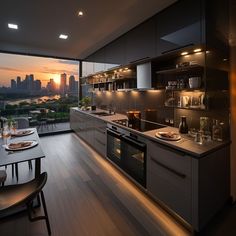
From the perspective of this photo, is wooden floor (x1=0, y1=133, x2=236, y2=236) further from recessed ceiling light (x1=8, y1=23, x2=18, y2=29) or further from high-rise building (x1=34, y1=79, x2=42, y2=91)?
high-rise building (x1=34, y1=79, x2=42, y2=91)

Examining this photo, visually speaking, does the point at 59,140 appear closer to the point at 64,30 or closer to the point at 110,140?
the point at 110,140

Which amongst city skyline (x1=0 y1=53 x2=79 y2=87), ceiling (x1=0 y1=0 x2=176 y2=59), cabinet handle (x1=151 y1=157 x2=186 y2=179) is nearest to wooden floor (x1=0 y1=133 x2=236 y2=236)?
cabinet handle (x1=151 y1=157 x2=186 y2=179)

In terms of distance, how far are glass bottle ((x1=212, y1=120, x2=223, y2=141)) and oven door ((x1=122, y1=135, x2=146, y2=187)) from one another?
0.85 m

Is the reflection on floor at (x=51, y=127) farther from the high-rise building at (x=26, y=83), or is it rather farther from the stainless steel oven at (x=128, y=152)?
the stainless steel oven at (x=128, y=152)

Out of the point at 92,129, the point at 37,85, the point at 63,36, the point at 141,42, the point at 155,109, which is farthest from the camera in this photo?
the point at 37,85

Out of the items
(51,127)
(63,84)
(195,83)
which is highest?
(63,84)

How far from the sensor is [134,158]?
250 cm

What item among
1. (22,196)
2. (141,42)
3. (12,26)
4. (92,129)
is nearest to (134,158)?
(22,196)

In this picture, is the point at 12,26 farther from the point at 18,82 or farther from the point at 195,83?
the point at 195,83

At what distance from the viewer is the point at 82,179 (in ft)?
9.27

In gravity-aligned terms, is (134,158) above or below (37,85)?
below

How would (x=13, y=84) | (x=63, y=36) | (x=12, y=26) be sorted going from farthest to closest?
(x=13, y=84) < (x=63, y=36) < (x=12, y=26)

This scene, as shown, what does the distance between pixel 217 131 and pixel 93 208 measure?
1780 mm

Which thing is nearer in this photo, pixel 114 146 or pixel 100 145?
pixel 114 146
